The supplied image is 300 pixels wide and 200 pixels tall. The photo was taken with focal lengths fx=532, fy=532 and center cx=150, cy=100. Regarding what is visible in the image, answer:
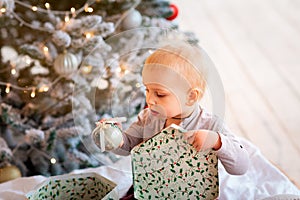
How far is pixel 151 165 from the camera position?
119 centimetres

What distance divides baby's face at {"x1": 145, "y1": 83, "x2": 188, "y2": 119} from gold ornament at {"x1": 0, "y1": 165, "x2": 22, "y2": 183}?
32.9 inches

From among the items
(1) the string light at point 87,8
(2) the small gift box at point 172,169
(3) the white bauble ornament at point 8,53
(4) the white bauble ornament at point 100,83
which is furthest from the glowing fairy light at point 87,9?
(2) the small gift box at point 172,169

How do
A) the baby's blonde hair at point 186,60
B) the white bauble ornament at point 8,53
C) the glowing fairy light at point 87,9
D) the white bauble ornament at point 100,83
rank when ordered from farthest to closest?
the white bauble ornament at point 8,53, the glowing fairy light at point 87,9, the white bauble ornament at point 100,83, the baby's blonde hair at point 186,60

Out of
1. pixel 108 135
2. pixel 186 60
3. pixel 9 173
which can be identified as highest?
pixel 186 60

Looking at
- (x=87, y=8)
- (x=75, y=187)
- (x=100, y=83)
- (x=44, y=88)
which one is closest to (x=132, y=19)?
(x=87, y=8)

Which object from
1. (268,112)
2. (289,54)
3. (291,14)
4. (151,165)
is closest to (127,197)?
(151,165)

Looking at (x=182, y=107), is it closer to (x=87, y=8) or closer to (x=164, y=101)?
(x=164, y=101)

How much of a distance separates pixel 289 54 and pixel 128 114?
185 cm

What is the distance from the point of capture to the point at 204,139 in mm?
1124

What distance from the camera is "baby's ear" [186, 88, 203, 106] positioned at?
110 cm

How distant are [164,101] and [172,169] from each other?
0.57 ft

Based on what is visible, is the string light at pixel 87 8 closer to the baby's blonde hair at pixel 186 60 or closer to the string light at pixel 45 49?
the string light at pixel 45 49

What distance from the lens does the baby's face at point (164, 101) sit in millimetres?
1093

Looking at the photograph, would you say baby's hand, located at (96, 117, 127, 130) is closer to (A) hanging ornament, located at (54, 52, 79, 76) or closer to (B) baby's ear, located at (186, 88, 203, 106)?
(B) baby's ear, located at (186, 88, 203, 106)
